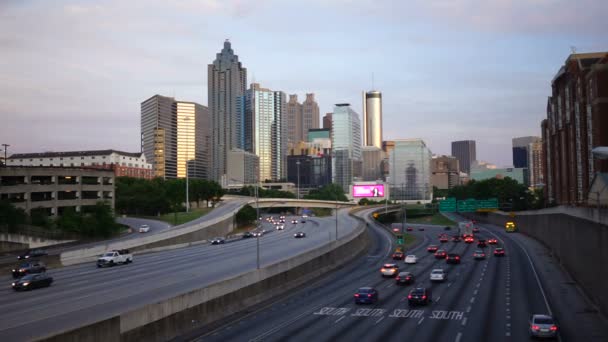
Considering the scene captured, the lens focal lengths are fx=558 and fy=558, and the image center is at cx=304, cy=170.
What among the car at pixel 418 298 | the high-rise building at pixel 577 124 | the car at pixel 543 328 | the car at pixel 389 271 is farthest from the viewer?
the high-rise building at pixel 577 124

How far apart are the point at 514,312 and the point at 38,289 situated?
3431cm

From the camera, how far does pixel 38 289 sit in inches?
1651

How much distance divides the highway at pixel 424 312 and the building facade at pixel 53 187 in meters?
53.1

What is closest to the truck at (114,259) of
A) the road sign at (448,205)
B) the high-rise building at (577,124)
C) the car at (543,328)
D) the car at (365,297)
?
the car at (365,297)

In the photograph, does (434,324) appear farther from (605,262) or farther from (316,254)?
(316,254)

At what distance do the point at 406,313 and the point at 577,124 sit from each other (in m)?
76.0

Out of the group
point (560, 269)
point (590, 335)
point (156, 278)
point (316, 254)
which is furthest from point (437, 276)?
point (156, 278)

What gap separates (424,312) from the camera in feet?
121

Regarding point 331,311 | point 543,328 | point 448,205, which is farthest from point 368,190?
point 543,328

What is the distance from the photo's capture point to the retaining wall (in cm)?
3572

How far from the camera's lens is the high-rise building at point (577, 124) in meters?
84.6

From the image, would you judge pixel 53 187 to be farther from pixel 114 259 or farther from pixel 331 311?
pixel 331 311

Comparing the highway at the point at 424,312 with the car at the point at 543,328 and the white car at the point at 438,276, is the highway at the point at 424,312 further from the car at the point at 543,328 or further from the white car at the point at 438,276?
the car at the point at 543,328

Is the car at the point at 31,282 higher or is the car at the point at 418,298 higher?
the car at the point at 31,282
